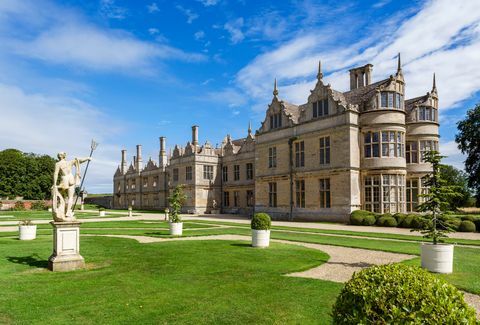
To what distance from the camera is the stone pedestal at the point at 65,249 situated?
9.93 m

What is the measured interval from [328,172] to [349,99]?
7671 mm

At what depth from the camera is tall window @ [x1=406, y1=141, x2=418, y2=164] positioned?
105 ft

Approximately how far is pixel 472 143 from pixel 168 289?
43953mm

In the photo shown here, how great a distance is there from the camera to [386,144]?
29.4m

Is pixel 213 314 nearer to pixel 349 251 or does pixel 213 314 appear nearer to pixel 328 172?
pixel 349 251

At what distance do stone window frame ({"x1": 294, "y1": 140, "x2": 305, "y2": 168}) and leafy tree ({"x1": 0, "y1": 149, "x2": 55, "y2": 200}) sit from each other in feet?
170

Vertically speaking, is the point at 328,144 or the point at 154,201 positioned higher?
the point at 328,144

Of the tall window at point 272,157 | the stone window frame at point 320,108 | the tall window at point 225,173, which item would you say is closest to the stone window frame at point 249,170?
the tall window at point 225,173

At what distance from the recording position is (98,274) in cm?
927

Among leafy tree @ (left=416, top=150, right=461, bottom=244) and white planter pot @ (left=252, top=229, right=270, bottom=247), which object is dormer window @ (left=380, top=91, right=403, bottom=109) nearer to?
white planter pot @ (left=252, top=229, right=270, bottom=247)

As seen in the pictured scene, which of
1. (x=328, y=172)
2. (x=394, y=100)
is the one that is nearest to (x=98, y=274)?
(x=328, y=172)

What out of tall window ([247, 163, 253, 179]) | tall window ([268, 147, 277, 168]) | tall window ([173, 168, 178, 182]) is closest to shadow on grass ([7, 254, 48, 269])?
tall window ([268, 147, 277, 168])

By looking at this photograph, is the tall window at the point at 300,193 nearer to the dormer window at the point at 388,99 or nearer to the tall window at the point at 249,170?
the dormer window at the point at 388,99

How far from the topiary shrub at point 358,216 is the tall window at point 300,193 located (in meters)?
6.46
